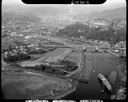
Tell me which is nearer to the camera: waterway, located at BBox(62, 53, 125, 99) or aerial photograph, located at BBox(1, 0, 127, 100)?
aerial photograph, located at BBox(1, 0, 127, 100)

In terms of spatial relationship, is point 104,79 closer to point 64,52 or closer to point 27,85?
point 64,52

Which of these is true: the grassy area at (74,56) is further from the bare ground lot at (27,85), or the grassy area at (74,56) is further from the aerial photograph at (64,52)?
the bare ground lot at (27,85)

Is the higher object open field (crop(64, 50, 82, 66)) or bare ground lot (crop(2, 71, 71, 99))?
open field (crop(64, 50, 82, 66))

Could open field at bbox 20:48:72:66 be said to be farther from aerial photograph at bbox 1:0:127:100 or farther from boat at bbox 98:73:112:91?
boat at bbox 98:73:112:91

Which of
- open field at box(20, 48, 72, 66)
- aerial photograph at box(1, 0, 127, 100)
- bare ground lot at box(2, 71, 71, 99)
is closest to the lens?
bare ground lot at box(2, 71, 71, 99)

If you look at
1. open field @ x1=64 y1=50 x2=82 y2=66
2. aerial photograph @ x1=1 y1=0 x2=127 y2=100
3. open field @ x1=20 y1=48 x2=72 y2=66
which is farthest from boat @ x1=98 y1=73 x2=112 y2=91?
open field @ x1=20 y1=48 x2=72 y2=66

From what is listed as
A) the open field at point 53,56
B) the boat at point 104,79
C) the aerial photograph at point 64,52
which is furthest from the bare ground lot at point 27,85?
the boat at point 104,79

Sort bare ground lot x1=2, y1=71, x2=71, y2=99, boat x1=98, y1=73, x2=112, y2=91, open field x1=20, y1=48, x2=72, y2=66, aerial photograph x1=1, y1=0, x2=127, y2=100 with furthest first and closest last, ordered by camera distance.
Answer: open field x1=20, y1=48, x2=72, y2=66
boat x1=98, y1=73, x2=112, y2=91
aerial photograph x1=1, y1=0, x2=127, y2=100
bare ground lot x1=2, y1=71, x2=71, y2=99

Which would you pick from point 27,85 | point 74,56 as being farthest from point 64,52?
point 27,85
